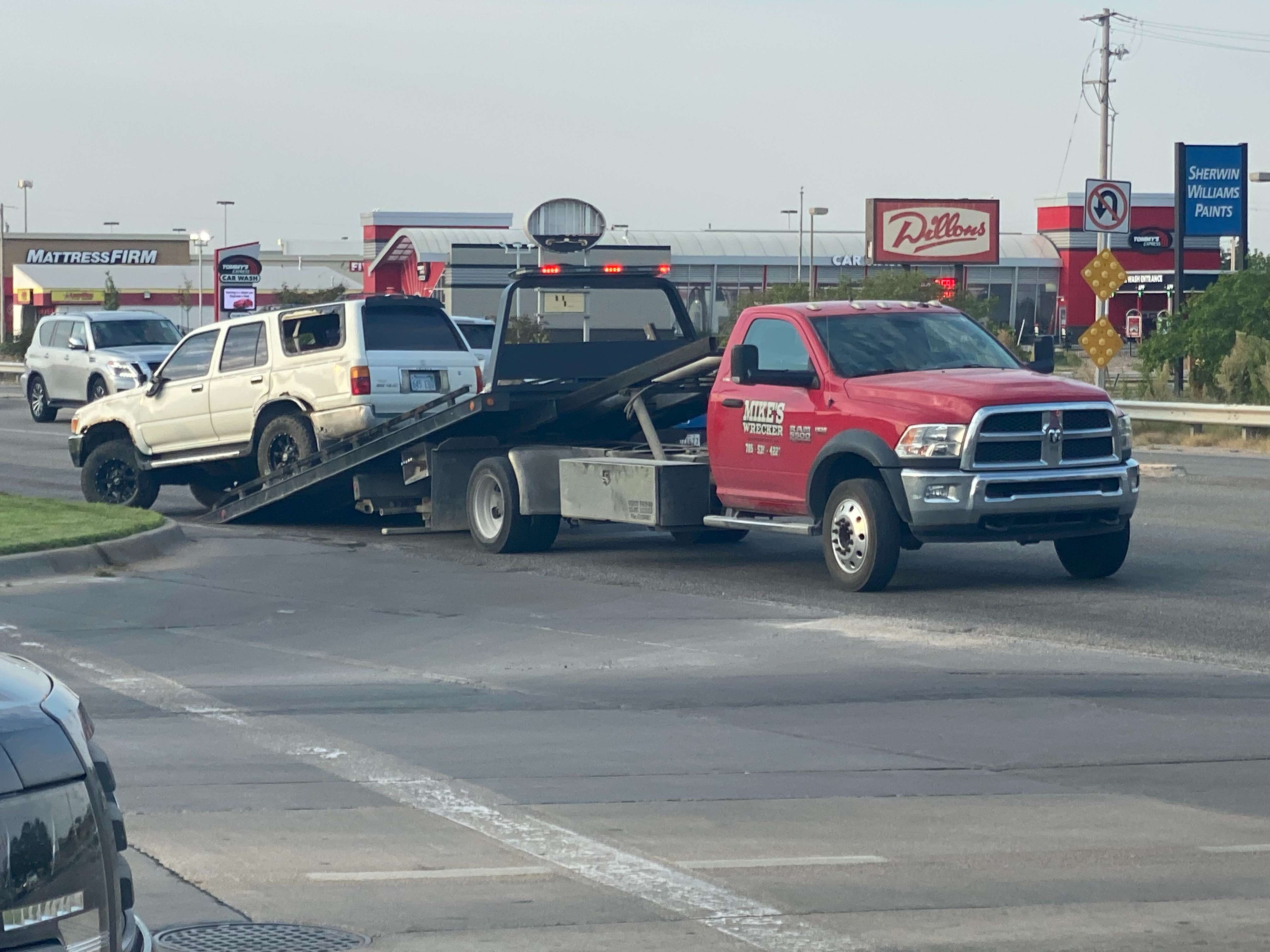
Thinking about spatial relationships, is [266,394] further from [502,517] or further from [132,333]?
[132,333]

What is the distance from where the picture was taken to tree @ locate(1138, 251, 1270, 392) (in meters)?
33.3

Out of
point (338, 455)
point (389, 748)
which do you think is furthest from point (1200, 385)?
point (389, 748)

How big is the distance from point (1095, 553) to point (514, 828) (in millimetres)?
7941

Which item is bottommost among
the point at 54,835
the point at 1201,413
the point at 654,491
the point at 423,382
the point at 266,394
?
the point at 654,491

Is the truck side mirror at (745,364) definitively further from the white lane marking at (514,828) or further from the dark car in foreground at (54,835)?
the dark car in foreground at (54,835)

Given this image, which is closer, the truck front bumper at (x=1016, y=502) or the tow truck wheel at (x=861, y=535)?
the truck front bumper at (x=1016, y=502)

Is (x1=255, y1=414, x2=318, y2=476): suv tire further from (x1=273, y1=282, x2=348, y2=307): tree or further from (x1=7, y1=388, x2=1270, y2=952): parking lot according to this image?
(x1=273, y1=282, x2=348, y2=307): tree

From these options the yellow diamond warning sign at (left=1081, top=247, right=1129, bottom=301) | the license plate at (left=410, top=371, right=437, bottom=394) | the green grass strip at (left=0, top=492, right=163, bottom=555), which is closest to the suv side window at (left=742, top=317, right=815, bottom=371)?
the license plate at (left=410, top=371, right=437, bottom=394)

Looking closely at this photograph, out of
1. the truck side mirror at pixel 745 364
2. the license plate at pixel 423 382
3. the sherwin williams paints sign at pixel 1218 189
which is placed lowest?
the license plate at pixel 423 382

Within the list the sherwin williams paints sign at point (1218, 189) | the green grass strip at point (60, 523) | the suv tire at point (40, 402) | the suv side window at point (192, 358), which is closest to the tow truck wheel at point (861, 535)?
the green grass strip at point (60, 523)

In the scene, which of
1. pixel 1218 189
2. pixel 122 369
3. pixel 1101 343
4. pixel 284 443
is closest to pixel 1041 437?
pixel 284 443

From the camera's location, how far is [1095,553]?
13594 mm

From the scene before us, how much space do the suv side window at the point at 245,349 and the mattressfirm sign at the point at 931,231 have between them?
156 feet

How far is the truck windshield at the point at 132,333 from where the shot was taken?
32.5 metres
